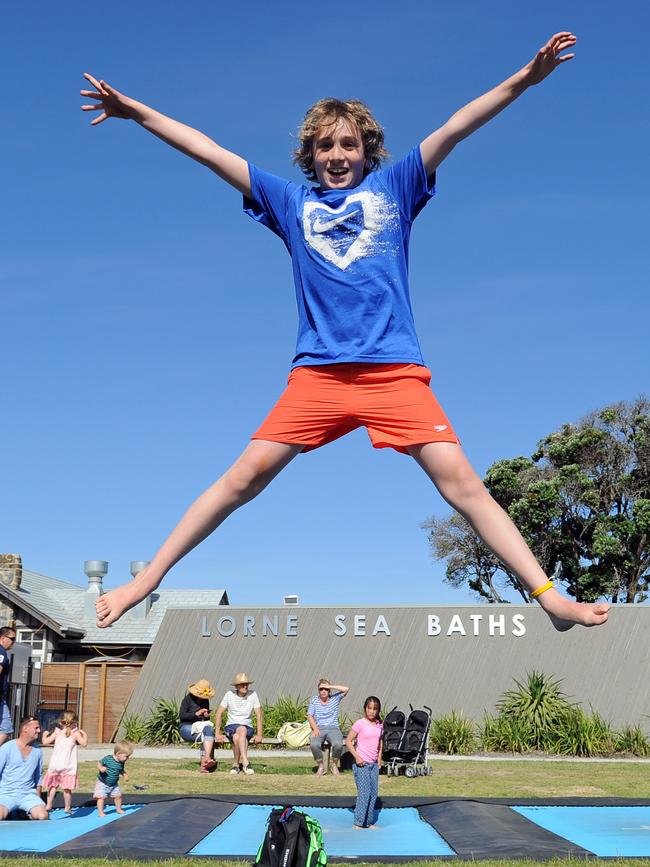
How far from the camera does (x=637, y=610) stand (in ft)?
58.9

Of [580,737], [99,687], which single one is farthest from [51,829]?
[99,687]

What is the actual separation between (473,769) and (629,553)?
A: 1702cm

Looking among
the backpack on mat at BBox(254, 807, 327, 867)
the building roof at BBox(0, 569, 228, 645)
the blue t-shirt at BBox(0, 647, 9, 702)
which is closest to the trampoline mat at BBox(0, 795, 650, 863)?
the backpack on mat at BBox(254, 807, 327, 867)

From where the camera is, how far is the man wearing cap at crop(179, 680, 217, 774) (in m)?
12.5

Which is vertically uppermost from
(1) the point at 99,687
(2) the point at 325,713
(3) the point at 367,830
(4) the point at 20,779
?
(1) the point at 99,687

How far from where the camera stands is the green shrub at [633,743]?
1655cm

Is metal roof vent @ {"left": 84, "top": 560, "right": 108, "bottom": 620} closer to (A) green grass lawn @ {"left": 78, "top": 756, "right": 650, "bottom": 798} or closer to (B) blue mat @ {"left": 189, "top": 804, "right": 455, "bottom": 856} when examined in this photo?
(A) green grass lawn @ {"left": 78, "top": 756, "right": 650, "bottom": 798}

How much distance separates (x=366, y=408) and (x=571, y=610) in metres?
0.96

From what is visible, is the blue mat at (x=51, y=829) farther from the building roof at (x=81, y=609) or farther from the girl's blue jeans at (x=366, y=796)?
the building roof at (x=81, y=609)

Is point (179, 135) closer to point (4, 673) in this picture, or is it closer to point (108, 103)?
point (108, 103)

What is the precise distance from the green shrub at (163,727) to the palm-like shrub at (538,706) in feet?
20.0

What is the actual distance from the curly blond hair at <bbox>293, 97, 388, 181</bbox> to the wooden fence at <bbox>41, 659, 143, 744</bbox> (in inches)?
702

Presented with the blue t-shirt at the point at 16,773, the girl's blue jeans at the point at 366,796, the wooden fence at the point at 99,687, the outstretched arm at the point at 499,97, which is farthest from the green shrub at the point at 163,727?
the outstretched arm at the point at 499,97

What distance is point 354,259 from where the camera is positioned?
11.2 feet
